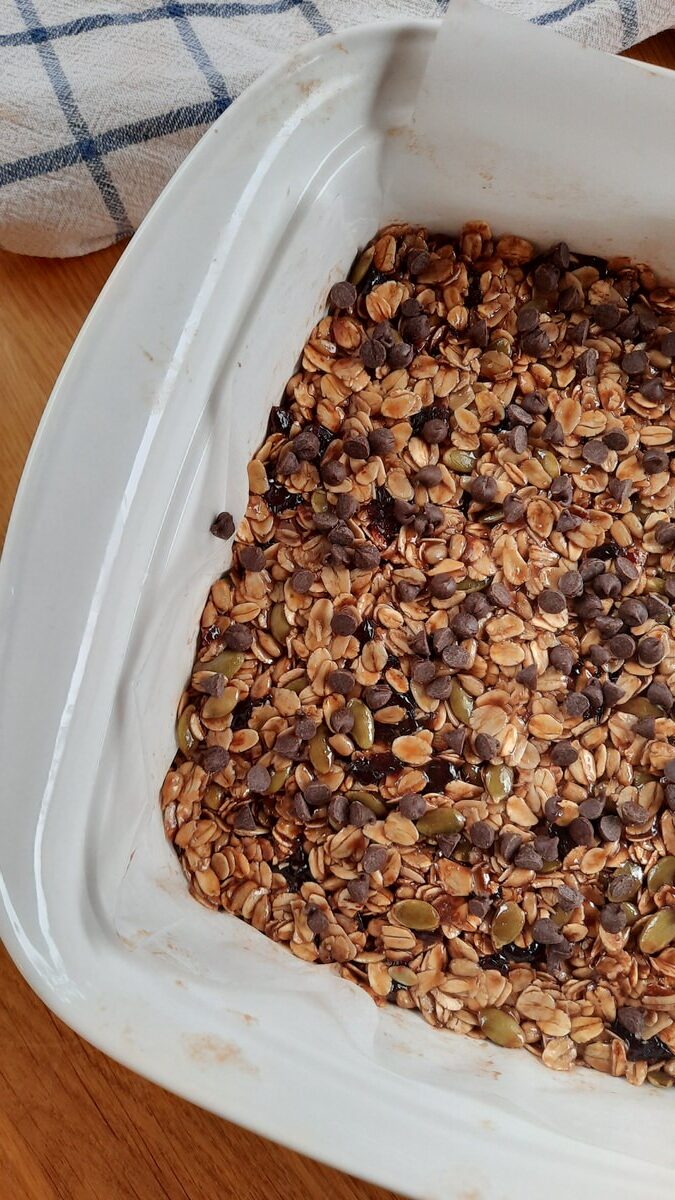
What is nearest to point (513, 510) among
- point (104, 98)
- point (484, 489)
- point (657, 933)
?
point (484, 489)

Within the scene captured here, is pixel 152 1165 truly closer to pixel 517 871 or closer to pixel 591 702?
pixel 517 871

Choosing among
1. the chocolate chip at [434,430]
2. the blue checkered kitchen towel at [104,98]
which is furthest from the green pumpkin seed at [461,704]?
the blue checkered kitchen towel at [104,98]

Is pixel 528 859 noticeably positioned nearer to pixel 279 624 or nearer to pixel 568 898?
pixel 568 898

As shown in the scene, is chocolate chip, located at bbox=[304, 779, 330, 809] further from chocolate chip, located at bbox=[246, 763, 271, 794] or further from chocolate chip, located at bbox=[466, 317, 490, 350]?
chocolate chip, located at bbox=[466, 317, 490, 350]

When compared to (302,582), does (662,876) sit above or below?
below

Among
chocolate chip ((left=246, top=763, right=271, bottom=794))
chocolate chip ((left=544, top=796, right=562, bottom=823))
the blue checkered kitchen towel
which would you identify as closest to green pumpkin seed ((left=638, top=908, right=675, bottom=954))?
chocolate chip ((left=544, top=796, right=562, bottom=823))

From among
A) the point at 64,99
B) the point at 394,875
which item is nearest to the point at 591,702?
the point at 394,875

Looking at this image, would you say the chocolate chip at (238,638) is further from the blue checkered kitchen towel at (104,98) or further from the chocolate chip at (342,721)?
the blue checkered kitchen towel at (104,98)
